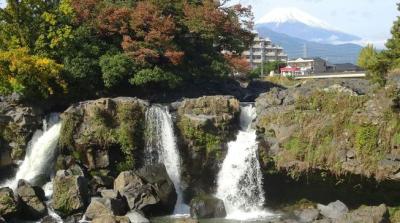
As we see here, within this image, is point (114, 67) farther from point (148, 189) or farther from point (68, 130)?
point (148, 189)

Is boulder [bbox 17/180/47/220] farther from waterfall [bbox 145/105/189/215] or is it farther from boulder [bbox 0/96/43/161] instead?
waterfall [bbox 145/105/189/215]

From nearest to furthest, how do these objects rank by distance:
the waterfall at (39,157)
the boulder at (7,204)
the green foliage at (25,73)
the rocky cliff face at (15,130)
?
the boulder at (7,204) → the waterfall at (39,157) → the rocky cliff face at (15,130) → the green foliage at (25,73)

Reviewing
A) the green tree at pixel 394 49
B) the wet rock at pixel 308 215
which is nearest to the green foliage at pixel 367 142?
the wet rock at pixel 308 215

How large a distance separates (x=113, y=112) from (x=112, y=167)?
2553mm

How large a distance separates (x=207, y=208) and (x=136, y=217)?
10.3ft

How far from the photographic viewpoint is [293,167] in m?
23.6

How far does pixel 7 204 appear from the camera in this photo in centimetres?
2131

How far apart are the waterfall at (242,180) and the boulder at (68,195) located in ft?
21.4

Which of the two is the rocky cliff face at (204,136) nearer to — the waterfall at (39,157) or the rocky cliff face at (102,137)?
the rocky cliff face at (102,137)

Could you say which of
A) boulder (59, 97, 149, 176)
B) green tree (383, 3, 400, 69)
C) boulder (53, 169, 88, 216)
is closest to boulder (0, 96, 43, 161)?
boulder (59, 97, 149, 176)

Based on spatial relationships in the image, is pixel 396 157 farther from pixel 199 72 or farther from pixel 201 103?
pixel 199 72

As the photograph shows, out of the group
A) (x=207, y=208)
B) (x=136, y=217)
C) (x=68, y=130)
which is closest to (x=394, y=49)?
(x=207, y=208)

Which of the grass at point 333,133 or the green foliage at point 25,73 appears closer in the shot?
the grass at point 333,133

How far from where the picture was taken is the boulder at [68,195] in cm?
2188
